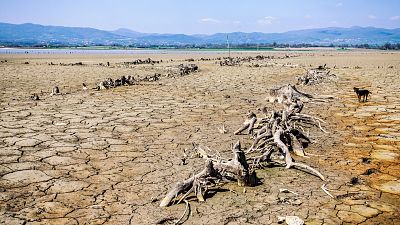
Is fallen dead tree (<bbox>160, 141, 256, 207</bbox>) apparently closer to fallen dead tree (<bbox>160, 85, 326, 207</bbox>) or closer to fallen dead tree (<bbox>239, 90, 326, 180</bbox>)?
fallen dead tree (<bbox>160, 85, 326, 207</bbox>)

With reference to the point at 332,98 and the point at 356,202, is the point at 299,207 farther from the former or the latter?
the point at 332,98

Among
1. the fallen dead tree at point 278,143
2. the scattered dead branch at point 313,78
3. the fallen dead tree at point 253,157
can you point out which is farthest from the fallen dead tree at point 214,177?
the scattered dead branch at point 313,78

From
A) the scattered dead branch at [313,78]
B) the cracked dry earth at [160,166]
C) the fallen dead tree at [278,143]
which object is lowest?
the scattered dead branch at [313,78]

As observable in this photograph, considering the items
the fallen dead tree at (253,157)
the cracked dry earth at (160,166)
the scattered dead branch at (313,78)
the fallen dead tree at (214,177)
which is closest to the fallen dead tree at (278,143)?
the fallen dead tree at (253,157)

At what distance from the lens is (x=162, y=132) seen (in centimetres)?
614

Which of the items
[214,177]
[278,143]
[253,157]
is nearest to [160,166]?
[214,177]

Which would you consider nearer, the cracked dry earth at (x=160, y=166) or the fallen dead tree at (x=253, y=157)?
the cracked dry earth at (x=160, y=166)

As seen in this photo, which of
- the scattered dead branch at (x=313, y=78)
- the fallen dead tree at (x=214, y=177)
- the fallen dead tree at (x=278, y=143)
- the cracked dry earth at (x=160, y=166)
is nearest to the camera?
Result: the cracked dry earth at (x=160, y=166)

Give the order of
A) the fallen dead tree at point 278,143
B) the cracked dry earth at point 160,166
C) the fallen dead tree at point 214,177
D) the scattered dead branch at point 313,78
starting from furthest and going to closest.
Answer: the scattered dead branch at point 313,78 → the fallen dead tree at point 278,143 → the fallen dead tree at point 214,177 → the cracked dry earth at point 160,166

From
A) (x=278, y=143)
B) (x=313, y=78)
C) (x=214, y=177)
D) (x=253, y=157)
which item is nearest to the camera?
(x=214, y=177)

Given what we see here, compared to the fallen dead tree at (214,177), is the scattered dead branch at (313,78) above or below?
below

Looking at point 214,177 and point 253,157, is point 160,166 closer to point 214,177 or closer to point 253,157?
point 214,177

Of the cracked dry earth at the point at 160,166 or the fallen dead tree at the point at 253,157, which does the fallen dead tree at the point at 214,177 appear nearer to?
the fallen dead tree at the point at 253,157

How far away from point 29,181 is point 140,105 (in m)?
5.10
